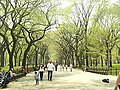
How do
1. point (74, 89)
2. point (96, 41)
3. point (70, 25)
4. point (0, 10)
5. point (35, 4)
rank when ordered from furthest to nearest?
point (70, 25), point (96, 41), point (0, 10), point (35, 4), point (74, 89)

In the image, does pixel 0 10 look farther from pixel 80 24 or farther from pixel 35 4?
pixel 80 24

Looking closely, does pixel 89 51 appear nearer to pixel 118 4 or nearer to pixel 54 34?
pixel 118 4

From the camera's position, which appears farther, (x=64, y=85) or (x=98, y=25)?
(x=98, y=25)

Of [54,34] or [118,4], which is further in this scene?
[54,34]

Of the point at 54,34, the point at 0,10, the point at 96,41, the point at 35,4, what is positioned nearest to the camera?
the point at 35,4

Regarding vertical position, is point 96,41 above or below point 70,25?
below

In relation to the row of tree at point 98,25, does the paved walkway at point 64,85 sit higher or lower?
lower

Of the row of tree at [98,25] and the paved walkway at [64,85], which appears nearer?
the paved walkway at [64,85]

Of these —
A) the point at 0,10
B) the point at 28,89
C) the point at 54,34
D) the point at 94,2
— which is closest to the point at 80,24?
the point at 94,2

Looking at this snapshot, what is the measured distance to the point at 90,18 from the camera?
46.4m

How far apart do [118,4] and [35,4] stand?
20244 millimetres

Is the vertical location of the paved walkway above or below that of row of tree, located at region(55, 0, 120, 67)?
below

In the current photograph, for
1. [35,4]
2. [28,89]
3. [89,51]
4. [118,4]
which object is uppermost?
[118,4]

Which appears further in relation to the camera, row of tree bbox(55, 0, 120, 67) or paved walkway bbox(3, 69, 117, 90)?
row of tree bbox(55, 0, 120, 67)
